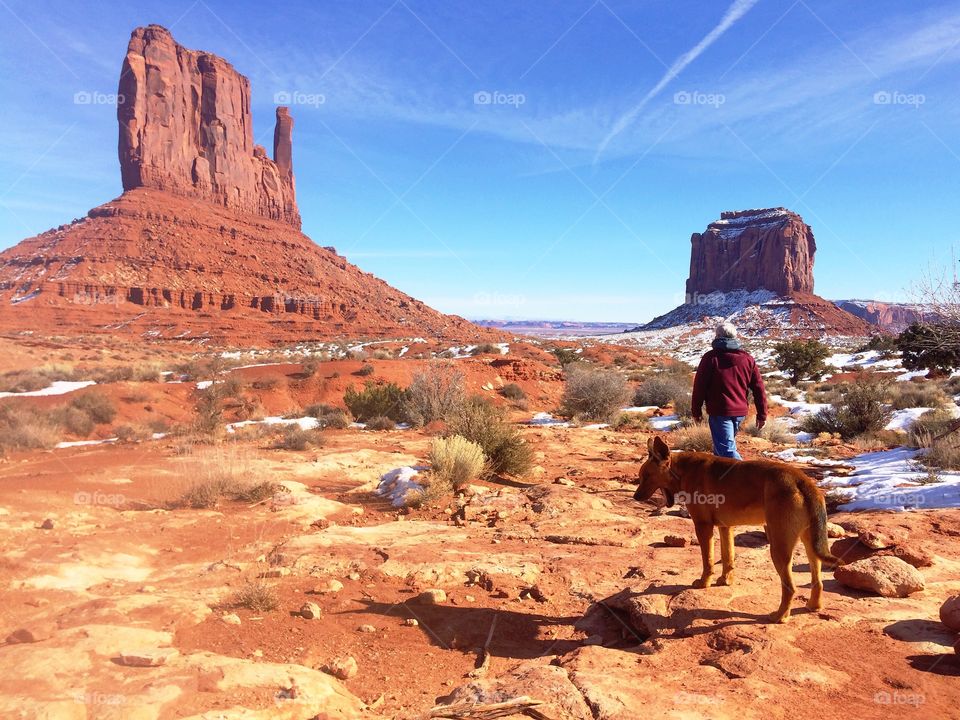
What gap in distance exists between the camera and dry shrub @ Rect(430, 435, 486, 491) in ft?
29.5

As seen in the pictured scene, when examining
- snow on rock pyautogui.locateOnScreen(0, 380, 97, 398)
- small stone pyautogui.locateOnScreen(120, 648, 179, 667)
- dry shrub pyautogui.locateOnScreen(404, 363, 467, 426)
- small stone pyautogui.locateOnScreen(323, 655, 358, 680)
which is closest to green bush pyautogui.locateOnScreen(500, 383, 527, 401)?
dry shrub pyautogui.locateOnScreen(404, 363, 467, 426)

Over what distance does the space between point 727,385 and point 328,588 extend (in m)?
4.84

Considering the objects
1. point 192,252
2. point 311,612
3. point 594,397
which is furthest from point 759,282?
point 311,612

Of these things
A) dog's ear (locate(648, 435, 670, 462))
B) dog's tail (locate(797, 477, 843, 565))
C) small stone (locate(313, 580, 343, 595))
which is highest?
dog's ear (locate(648, 435, 670, 462))

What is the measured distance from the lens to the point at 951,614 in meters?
3.76

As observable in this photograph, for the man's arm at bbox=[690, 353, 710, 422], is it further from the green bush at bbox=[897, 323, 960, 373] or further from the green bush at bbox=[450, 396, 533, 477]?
the green bush at bbox=[897, 323, 960, 373]

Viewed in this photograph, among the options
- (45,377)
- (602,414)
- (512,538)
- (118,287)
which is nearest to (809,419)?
(602,414)

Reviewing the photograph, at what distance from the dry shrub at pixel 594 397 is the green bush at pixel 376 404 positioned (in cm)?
559

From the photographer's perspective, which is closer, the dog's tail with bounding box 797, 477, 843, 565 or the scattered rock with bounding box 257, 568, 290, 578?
the dog's tail with bounding box 797, 477, 843, 565

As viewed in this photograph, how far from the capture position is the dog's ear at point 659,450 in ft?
15.3

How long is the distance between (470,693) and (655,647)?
1.39 metres

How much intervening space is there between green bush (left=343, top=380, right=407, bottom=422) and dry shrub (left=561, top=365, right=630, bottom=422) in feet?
18.3

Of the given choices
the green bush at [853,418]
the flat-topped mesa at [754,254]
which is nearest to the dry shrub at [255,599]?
the green bush at [853,418]

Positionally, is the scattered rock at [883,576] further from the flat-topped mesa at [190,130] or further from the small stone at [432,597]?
the flat-topped mesa at [190,130]
